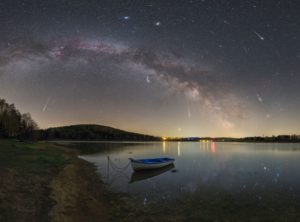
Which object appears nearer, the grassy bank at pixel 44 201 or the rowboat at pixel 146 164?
the grassy bank at pixel 44 201

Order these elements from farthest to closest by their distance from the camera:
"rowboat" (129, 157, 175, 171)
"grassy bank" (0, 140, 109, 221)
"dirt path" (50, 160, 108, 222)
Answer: "rowboat" (129, 157, 175, 171), "dirt path" (50, 160, 108, 222), "grassy bank" (0, 140, 109, 221)

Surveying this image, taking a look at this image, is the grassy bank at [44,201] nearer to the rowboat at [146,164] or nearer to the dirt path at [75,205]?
the dirt path at [75,205]

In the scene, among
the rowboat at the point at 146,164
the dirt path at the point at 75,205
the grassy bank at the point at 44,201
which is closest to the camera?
the grassy bank at the point at 44,201

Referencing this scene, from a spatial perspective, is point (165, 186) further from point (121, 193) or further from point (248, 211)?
→ point (248, 211)

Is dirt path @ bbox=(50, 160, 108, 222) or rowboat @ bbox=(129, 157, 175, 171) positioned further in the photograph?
rowboat @ bbox=(129, 157, 175, 171)

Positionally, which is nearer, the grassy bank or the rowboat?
the grassy bank

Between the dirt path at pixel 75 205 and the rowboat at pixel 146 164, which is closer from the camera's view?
the dirt path at pixel 75 205

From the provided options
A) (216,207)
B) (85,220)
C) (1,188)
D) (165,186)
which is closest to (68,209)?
(85,220)

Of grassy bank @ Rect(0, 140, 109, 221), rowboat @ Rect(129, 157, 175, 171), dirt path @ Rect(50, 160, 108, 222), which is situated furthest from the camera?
rowboat @ Rect(129, 157, 175, 171)

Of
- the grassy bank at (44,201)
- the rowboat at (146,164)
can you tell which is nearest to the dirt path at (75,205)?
the grassy bank at (44,201)

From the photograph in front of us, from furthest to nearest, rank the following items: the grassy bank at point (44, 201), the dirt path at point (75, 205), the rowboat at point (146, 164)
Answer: the rowboat at point (146, 164), the dirt path at point (75, 205), the grassy bank at point (44, 201)

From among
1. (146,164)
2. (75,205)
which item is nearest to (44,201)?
(75,205)

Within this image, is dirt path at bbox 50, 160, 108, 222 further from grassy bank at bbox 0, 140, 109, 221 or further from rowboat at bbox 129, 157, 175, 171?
rowboat at bbox 129, 157, 175, 171

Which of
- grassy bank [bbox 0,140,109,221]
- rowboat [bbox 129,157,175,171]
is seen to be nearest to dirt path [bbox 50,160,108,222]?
grassy bank [bbox 0,140,109,221]
